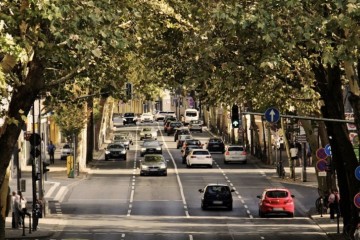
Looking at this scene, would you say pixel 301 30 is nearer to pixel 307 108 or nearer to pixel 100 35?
pixel 100 35

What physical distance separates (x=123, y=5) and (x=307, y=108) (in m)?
22.6

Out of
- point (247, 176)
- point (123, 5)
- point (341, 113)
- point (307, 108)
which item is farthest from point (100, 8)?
point (247, 176)

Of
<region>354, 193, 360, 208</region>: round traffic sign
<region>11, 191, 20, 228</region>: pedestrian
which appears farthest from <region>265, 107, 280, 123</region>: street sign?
<region>11, 191, 20, 228</region>: pedestrian

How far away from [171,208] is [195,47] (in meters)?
24.9

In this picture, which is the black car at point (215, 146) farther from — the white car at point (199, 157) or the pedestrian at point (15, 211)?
the pedestrian at point (15, 211)

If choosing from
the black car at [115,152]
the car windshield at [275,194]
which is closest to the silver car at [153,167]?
the black car at [115,152]

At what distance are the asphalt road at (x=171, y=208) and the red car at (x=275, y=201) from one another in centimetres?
43

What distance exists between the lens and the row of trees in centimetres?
2814

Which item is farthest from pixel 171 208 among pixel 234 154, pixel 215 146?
pixel 215 146

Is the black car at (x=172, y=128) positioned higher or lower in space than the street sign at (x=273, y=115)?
higher

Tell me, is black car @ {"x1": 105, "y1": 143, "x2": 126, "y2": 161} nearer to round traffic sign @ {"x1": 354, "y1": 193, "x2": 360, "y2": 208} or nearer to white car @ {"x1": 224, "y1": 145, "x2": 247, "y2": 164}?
white car @ {"x1": 224, "y1": 145, "x2": 247, "y2": 164}

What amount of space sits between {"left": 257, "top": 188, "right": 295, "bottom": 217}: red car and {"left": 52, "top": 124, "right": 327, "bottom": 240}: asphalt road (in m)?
0.43

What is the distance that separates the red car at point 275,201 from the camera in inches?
2172

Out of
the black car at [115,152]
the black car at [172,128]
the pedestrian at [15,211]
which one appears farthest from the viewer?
the black car at [172,128]
